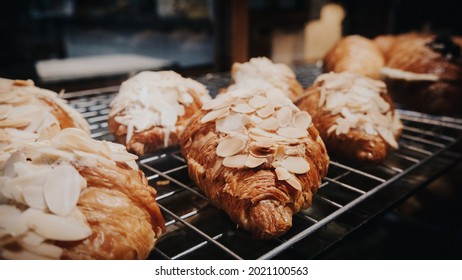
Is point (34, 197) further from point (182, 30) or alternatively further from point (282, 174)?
point (182, 30)

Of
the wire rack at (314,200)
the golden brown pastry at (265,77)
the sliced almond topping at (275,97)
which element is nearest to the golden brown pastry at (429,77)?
the wire rack at (314,200)

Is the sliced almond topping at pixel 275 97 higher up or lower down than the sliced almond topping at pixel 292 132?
higher up

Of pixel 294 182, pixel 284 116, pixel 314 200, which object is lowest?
pixel 314 200

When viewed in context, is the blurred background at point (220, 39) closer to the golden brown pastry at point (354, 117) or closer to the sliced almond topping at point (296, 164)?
the golden brown pastry at point (354, 117)

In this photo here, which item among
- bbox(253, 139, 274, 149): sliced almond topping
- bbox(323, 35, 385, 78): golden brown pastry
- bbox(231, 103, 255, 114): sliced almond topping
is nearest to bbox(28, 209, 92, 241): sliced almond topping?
bbox(253, 139, 274, 149): sliced almond topping

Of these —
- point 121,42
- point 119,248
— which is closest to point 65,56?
point 121,42

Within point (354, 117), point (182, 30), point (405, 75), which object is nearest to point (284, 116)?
point (354, 117)

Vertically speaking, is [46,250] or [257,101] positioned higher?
[257,101]
